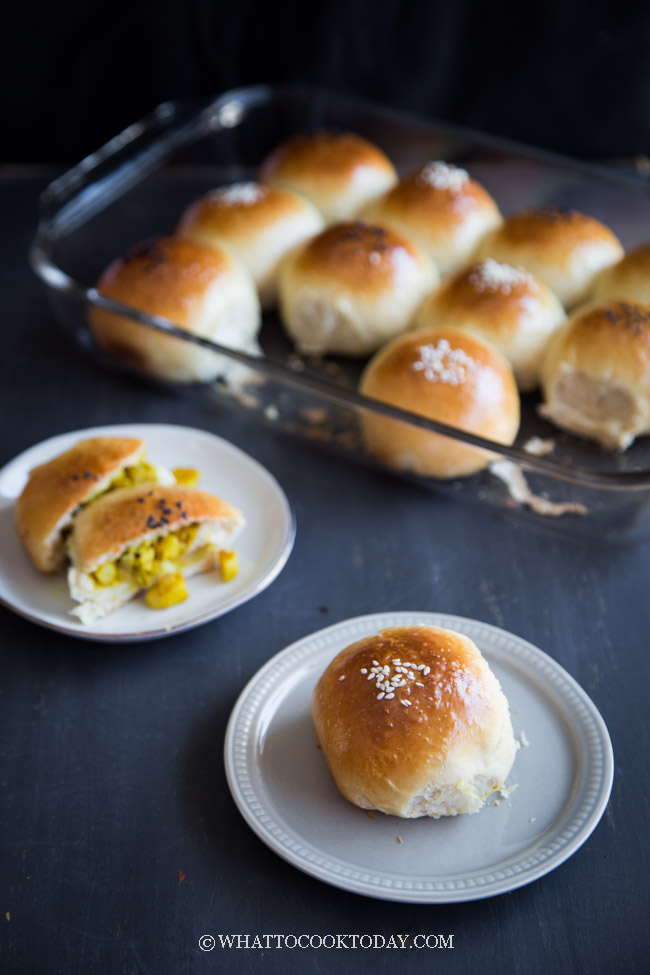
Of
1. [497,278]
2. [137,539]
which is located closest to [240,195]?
[497,278]

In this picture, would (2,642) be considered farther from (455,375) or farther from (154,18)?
(154,18)

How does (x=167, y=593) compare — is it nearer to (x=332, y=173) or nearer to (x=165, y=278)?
(x=165, y=278)

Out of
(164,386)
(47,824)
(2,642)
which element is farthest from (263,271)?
(47,824)

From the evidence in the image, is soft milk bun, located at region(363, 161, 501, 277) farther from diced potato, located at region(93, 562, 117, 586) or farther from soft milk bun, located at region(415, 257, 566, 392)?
diced potato, located at region(93, 562, 117, 586)

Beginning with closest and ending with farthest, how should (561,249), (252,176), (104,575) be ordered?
(104,575) → (561,249) → (252,176)

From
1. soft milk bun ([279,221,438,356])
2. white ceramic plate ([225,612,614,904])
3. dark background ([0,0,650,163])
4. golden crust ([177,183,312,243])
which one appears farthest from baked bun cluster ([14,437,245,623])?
dark background ([0,0,650,163])

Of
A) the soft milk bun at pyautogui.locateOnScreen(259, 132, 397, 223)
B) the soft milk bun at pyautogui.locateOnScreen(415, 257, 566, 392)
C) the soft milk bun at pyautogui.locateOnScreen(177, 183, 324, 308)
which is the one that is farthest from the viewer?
the soft milk bun at pyautogui.locateOnScreen(259, 132, 397, 223)
